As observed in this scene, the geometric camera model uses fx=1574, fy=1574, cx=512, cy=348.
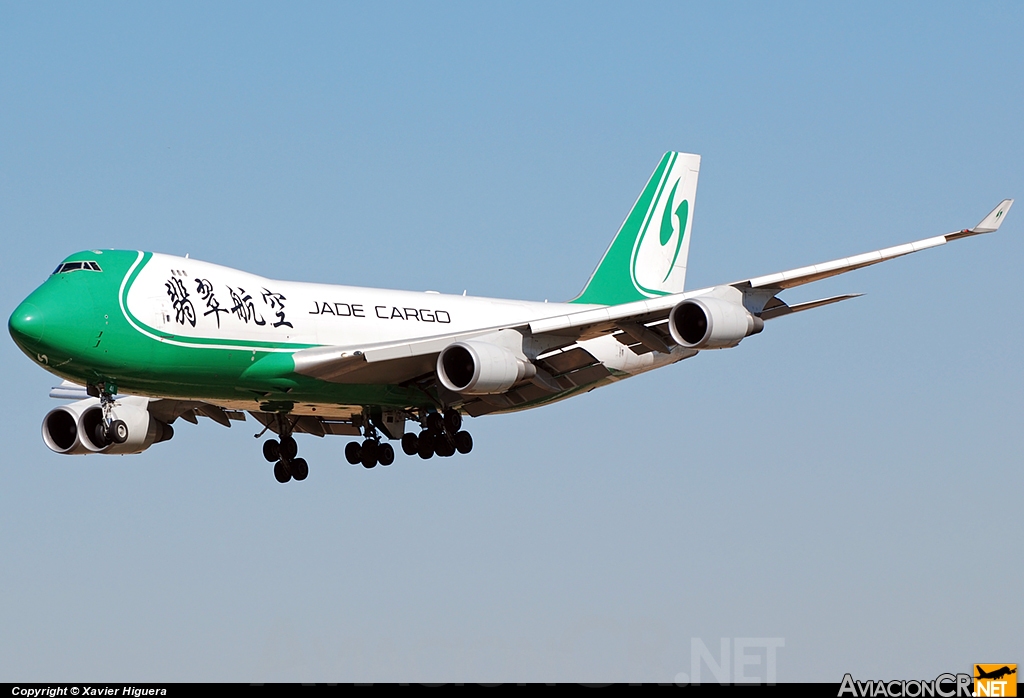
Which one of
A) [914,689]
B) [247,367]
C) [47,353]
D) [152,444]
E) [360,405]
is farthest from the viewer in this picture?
[152,444]

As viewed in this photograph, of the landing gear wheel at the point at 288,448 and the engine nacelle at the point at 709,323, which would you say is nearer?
the engine nacelle at the point at 709,323

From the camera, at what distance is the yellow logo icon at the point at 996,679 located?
2628 cm

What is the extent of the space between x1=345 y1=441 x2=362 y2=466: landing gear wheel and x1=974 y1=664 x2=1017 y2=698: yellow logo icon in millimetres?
20284

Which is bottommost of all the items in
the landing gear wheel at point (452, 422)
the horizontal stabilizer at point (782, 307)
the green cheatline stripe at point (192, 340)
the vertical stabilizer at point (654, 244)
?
the green cheatline stripe at point (192, 340)

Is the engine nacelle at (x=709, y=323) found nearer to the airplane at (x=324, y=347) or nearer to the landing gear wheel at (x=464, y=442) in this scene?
the airplane at (x=324, y=347)

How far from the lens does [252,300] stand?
37.4m

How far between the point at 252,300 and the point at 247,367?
63.6 inches

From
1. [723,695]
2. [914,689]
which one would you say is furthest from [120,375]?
[914,689]

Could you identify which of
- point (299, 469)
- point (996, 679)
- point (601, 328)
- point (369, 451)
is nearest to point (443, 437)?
point (369, 451)

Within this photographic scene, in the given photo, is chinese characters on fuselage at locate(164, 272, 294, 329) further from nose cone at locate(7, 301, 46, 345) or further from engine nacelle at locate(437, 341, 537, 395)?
engine nacelle at locate(437, 341, 537, 395)

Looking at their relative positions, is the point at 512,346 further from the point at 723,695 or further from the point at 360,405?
the point at 723,695

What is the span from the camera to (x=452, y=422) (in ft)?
134

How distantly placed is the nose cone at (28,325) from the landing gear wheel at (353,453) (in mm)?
10958

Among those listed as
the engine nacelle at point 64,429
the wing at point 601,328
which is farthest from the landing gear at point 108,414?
the engine nacelle at point 64,429
